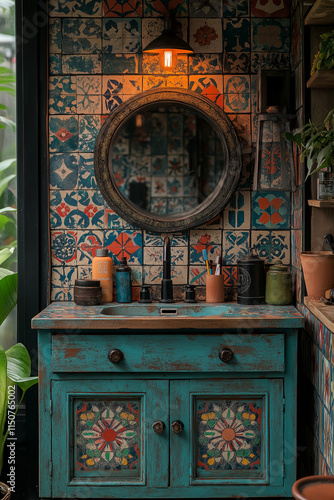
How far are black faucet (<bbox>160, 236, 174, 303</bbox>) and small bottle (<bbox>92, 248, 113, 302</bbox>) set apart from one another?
0.28 m

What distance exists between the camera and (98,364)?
8.59 feet

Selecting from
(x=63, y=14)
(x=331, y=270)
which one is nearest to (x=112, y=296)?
(x=331, y=270)

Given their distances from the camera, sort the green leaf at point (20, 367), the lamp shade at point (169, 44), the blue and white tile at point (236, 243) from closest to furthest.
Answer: the green leaf at point (20, 367) → the lamp shade at point (169, 44) → the blue and white tile at point (236, 243)

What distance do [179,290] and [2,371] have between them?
3.30ft

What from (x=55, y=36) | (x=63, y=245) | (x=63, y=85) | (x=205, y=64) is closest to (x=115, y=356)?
(x=63, y=245)

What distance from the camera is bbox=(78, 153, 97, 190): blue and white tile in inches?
123

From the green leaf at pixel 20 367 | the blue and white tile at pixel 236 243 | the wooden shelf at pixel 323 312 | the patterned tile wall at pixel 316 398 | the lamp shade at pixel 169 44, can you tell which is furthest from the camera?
the blue and white tile at pixel 236 243

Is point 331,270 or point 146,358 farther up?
point 331,270

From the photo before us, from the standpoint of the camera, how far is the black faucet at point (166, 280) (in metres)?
3.03

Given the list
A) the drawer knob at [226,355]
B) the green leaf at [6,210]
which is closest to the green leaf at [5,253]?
the green leaf at [6,210]

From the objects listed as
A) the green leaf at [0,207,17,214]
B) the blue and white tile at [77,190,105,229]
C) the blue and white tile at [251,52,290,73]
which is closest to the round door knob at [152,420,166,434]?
the blue and white tile at [77,190,105,229]

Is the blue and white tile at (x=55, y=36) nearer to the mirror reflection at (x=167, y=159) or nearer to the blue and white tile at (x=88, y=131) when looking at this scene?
the blue and white tile at (x=88, y=131)

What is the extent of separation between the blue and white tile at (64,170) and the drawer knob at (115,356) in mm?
977

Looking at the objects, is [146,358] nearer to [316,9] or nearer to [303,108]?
[303,108]
